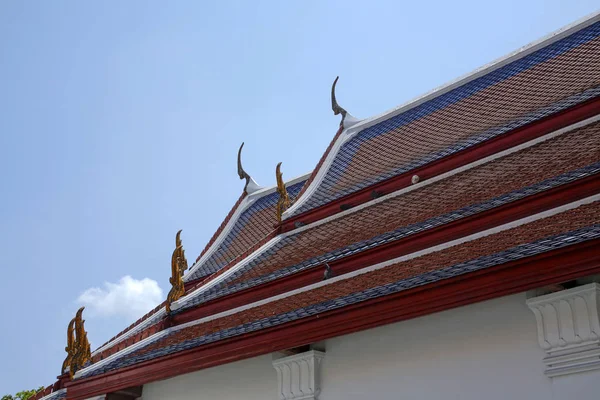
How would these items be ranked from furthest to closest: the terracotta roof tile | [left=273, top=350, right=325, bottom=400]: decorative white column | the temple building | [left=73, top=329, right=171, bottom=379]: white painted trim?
the terracotta roof tile → [left=73, top=329, right=171, bottom=379]: white painted trim → [left=273, top=350, right=325, bottom=400]: decorative white column → the temple building

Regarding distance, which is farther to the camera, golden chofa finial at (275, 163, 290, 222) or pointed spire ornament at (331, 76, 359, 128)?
pointed spire ornament at (331, 76, 359, 128)

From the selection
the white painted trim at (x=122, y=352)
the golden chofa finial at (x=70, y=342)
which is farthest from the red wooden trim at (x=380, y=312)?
the golden chofa finial at (x=70, y=342)

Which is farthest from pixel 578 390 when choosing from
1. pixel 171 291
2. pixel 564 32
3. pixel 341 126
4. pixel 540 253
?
pixel 341 126

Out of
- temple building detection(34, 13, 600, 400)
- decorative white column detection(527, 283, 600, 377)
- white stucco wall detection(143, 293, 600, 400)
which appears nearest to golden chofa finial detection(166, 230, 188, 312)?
temple building detection(34, 13, 600, 400)

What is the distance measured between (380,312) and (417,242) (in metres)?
1.30

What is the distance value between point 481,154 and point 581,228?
2908 mm

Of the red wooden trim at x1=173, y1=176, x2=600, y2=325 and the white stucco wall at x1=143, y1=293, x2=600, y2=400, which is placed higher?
the red wooden trim at x1=173, y1=176, x2=600, y2=325

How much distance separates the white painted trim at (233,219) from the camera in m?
11.2

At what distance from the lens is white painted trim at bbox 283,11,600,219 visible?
9.43 metres

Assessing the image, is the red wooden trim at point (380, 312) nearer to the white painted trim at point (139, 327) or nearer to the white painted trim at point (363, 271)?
the white painted trim at point (363, 271)

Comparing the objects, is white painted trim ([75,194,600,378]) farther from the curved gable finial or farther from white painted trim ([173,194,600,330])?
the curved gable finial

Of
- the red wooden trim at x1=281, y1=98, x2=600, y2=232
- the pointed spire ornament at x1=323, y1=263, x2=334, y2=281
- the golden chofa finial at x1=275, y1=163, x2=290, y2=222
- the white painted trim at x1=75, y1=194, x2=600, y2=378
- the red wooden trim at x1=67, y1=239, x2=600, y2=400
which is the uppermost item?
the golden chofa finial at x1=275, y1=163, x2=290, y2=222

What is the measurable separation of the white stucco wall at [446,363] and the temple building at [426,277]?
0.01 meters

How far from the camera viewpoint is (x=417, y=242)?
681cm
